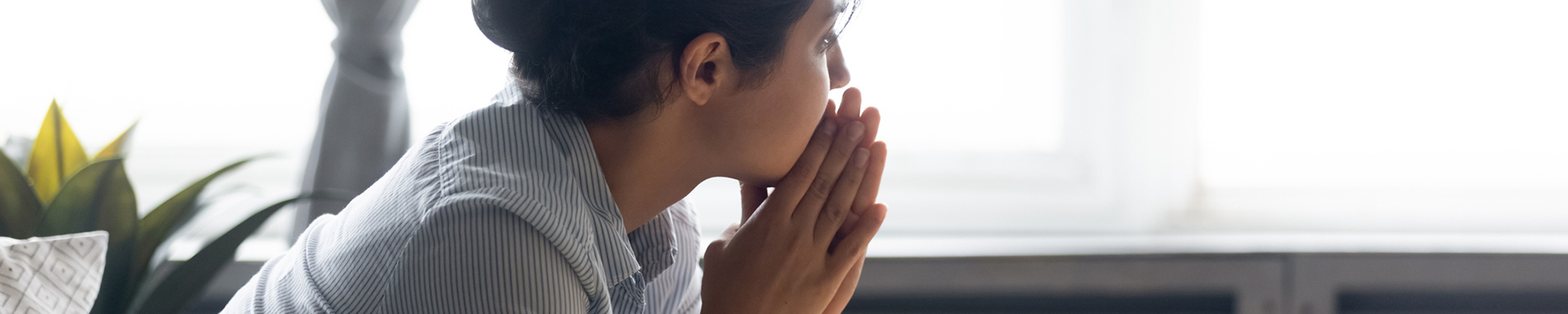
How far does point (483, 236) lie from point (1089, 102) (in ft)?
4.01

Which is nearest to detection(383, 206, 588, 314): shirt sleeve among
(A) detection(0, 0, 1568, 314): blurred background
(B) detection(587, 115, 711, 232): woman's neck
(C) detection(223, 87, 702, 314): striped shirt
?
(C) detection(223, 87, 702, 314): striped shirt

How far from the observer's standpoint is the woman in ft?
1.82

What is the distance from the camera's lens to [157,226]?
1.01 meters

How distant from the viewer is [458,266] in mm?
537

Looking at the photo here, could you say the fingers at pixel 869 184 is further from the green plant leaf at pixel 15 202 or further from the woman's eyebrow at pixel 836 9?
the green plant leaf at pixel 15 202

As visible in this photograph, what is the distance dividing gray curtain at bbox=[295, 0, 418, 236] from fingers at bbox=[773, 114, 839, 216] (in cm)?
70

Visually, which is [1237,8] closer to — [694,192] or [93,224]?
[694,192]

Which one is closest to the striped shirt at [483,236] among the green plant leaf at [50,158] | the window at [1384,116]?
the green plant leaf at [50,158]

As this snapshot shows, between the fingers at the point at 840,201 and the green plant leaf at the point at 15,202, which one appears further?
the green plant leaf at the point at 15,202

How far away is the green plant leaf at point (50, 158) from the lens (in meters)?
0.99

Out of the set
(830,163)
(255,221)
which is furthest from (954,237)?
(255,221)

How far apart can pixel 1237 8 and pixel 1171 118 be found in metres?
0.22

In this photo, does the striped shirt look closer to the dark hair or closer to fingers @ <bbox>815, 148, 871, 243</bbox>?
the dark hair

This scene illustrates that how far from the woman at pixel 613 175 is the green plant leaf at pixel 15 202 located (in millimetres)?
319
